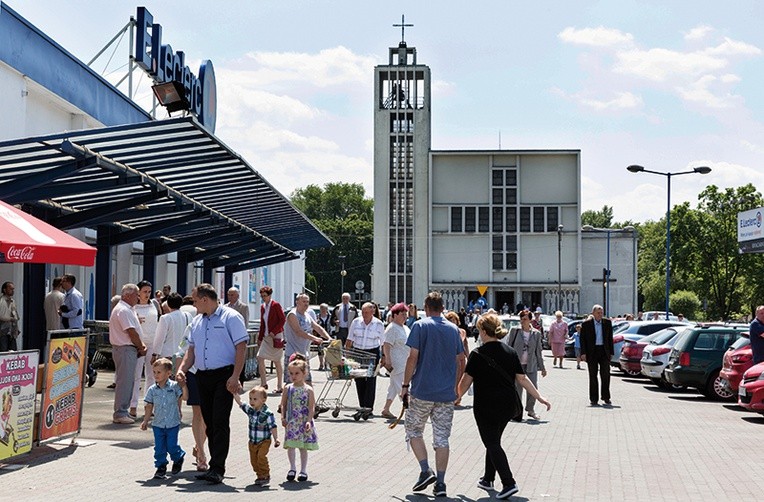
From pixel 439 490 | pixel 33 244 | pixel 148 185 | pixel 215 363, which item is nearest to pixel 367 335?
pixel 148 185

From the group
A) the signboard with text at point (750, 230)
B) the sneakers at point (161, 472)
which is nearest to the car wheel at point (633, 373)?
the signboard with text at point (750, 230)

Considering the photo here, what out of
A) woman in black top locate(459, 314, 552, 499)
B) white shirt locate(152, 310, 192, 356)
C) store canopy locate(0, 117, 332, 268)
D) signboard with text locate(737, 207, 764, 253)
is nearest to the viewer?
woman in black top locate(459, 314, 552, 499)

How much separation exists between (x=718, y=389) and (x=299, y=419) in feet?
43.3

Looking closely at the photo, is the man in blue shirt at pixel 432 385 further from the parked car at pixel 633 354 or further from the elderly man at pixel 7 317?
the parked car at pixel 633 354

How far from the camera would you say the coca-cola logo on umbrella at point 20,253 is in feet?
37.4

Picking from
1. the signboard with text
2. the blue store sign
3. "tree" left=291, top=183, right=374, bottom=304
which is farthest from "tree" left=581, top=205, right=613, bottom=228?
the blue store sign

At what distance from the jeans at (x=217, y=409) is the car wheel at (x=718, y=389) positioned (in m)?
13.3

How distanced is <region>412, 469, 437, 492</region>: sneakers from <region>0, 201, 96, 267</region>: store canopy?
15.4 ft

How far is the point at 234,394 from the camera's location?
10227mm

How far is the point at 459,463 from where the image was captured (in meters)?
11.9

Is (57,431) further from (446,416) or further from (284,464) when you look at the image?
(446,416)

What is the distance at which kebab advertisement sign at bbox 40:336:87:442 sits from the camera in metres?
11.7

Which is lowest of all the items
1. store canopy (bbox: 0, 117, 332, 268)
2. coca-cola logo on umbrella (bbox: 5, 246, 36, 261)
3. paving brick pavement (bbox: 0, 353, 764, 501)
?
paving brick pavement (bbox: 0, 353, 764, 501)

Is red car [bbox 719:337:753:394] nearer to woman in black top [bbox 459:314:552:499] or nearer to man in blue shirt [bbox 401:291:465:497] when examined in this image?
woman in black top [bbox 459:314:552:499]
